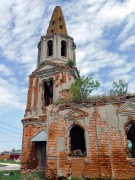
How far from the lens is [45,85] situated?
19328 mm

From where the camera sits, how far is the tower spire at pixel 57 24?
22203 mm

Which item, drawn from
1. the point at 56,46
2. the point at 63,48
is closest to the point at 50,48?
the point at 56,46

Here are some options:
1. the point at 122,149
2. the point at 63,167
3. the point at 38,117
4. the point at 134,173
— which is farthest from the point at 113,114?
the point at 38,117

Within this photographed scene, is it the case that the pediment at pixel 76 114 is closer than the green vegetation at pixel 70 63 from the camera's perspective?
Yes

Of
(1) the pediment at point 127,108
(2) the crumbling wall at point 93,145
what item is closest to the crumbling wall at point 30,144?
(2) the crumbling wall at point 93,145

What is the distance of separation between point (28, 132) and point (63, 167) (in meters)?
6.12

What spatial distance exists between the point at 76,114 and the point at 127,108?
3.08m

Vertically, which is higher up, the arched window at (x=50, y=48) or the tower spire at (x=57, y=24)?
the tower spire at (x=57, y=24)

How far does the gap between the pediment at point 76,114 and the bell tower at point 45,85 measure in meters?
2.24

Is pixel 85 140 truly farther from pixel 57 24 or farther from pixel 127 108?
pixel 57 24

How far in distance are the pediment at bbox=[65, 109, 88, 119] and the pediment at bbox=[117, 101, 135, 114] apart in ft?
6.89

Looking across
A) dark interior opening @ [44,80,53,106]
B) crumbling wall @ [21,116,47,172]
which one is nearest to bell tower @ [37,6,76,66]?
dark interior opening @ [44,80,53,106]

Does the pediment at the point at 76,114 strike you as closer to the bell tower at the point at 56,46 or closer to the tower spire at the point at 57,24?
the bell tower at the point at 56,46

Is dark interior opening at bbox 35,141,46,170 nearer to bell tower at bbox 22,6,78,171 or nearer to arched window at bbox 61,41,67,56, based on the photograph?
bell tower at bbox 22,6,78,171
